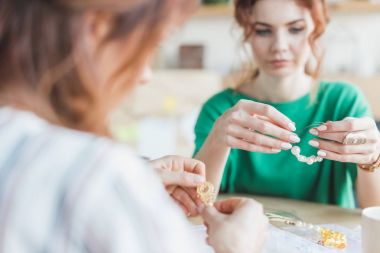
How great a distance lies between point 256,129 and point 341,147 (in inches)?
7.1

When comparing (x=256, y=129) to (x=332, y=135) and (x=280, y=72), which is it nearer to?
(x=332, y=135)

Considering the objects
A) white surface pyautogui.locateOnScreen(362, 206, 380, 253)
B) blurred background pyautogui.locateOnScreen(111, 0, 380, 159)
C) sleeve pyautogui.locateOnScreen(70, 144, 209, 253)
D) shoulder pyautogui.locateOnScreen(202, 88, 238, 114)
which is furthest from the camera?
blurred background pyautogui.locateOnScreen(111, 0, 380, 159)

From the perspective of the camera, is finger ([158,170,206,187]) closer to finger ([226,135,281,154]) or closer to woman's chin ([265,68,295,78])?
finger ([226,135,281,154])

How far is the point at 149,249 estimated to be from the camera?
0.49 m

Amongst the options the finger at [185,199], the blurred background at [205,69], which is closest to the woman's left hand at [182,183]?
the finger at [185,199]

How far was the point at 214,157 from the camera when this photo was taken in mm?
1319

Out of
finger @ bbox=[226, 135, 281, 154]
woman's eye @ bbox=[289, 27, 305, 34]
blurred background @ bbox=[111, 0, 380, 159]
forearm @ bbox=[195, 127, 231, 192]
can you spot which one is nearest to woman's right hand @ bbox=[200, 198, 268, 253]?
finger @ bbox=[226, 135, 281, 154]

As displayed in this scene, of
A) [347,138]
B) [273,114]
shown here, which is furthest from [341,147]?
[273,114]

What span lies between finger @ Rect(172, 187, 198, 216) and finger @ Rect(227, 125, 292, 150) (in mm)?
247

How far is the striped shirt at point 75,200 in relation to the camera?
0.48m

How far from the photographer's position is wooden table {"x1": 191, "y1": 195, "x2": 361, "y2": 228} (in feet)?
3.77

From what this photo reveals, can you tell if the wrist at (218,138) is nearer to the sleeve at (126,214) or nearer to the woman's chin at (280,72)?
the woman's chin at (280,72)

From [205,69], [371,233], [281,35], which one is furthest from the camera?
[205,69]

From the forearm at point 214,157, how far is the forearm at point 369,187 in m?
0.32
